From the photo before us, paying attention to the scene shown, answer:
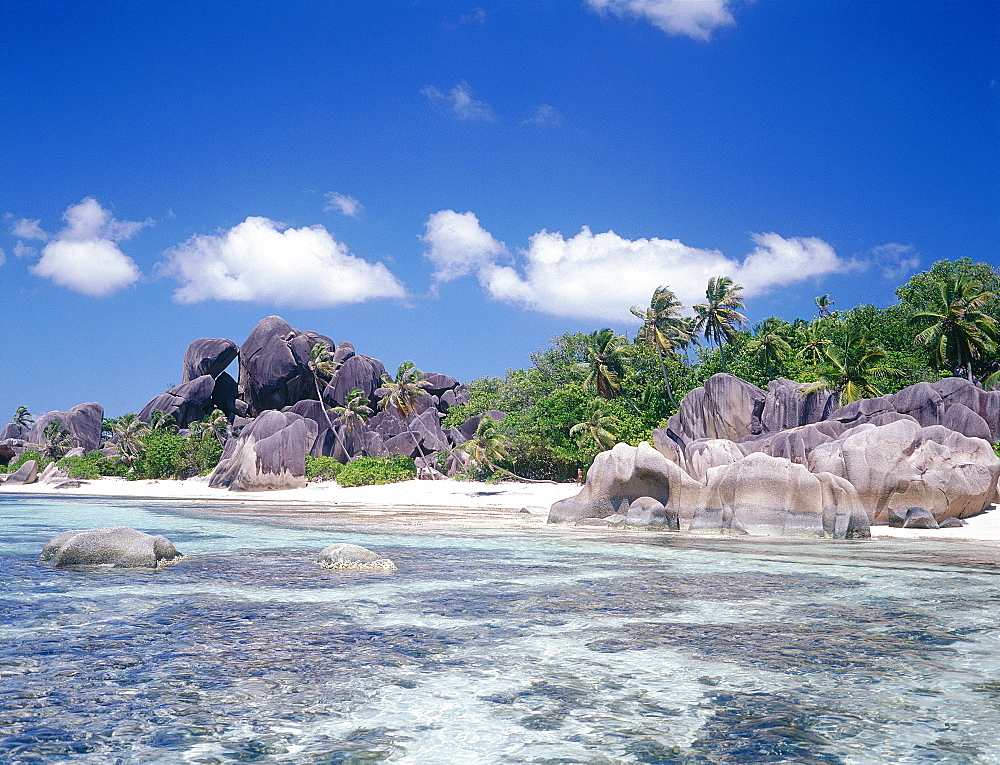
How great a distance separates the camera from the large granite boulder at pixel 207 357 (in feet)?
224

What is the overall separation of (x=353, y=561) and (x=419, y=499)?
24.1 metres

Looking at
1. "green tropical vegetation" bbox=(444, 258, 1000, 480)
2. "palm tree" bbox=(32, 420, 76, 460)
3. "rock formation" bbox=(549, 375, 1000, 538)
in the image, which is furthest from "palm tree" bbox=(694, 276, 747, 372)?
"palm tree" bbox=(32, 420, 76, 460)

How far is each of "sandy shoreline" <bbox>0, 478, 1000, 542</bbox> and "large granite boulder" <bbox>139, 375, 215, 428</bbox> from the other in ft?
42.6

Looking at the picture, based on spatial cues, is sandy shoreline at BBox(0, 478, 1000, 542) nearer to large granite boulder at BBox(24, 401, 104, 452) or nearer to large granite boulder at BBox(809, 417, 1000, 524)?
large granite boulder at BBox(809, 417, 1000, 524)

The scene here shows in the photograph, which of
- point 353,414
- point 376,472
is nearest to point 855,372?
point 376,472

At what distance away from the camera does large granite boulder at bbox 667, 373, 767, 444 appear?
35188 mm

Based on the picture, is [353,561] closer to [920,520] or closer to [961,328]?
[920,520]

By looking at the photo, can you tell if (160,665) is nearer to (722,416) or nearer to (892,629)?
(892,629)

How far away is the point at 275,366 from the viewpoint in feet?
214

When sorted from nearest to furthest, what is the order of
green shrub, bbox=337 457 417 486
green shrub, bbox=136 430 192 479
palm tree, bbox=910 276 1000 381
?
1. palm tree, bbox=910 276 1000 381
2. green shrub, bbox=337 457 417 486
3. green shrub, bbox=136 430 192 479

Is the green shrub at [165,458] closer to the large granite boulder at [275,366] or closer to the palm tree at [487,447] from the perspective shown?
the large granite boulder at [275,366]

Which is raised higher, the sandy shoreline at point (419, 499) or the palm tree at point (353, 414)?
the palm tree at point (353, 414)

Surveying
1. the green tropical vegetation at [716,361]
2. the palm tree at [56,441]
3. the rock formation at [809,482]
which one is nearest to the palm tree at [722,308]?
the green tropical vegetation at [716,361]

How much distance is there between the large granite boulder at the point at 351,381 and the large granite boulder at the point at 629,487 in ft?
147
